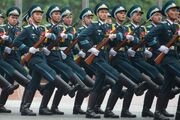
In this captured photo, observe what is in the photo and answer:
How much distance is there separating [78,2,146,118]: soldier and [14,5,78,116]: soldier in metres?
0.46

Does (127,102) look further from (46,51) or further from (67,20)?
(67,20)

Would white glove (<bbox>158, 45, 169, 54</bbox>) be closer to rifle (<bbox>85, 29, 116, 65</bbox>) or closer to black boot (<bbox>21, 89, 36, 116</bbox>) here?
rifle (<bbox>85, 29, 116, 65</bbox>)

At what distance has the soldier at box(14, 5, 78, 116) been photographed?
1556cm

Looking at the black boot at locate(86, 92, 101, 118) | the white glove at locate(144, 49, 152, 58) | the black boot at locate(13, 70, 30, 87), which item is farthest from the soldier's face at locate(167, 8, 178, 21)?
the black boot at locate(13, 70, 30, 87)

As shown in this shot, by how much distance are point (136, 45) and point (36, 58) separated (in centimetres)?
159

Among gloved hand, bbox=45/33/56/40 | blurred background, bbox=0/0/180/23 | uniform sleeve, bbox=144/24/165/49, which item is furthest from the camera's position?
blurred background, bbox=0/0/180/23

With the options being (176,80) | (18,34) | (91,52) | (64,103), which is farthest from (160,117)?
(64,103)

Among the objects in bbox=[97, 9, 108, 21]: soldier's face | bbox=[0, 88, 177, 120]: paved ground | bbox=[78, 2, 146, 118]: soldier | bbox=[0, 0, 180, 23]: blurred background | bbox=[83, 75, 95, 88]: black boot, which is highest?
bbox=[0, 0, 180, 23]: blurred background

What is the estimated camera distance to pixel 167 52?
47.4 ft

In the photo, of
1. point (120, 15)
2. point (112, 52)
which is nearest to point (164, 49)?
point (112, 52)

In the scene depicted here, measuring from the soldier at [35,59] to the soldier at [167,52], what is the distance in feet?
5.56

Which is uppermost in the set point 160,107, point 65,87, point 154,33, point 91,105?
point 154,33

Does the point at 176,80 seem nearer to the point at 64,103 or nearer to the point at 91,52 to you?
the point at 91,52

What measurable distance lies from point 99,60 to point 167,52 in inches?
51.9
